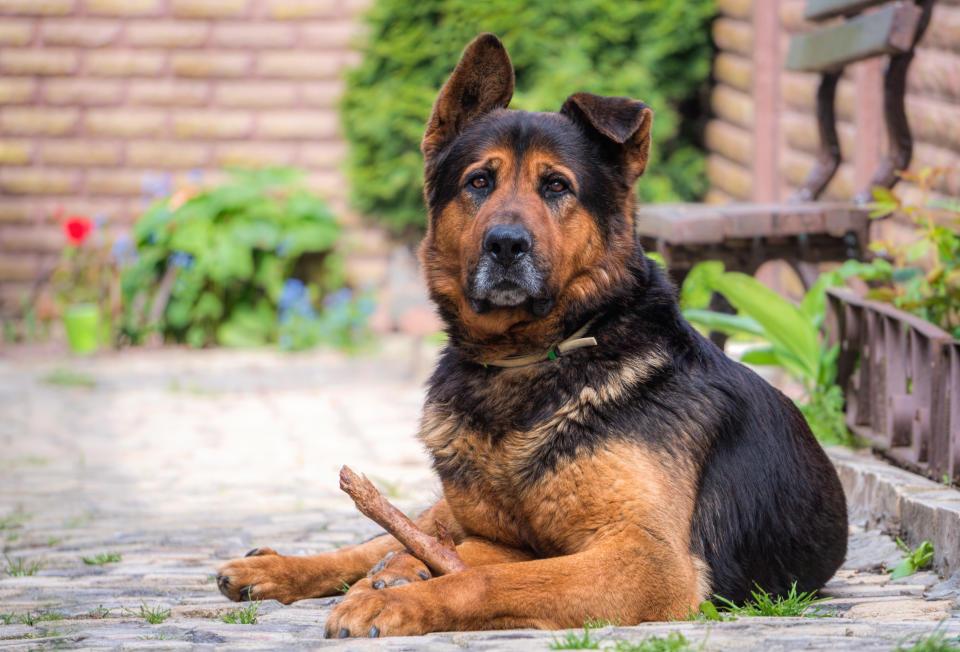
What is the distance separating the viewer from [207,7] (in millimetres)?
12664

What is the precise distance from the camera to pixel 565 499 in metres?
3.38

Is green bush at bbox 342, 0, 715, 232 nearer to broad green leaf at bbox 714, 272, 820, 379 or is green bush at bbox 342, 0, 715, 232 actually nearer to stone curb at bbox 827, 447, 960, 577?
broad green leaf at bbox 714, 272, 820, 379

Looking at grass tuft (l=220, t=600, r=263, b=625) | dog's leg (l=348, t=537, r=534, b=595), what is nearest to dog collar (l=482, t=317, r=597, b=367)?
dog's leg (l=348, t=537, r=534, b=595)

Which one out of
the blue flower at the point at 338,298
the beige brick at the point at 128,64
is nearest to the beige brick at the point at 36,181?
the beige brick at the point at 128,64

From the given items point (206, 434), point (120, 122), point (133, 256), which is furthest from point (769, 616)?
point (120, 122)

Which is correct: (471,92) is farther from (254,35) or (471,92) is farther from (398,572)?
(254,35)

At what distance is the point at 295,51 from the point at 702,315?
800cm

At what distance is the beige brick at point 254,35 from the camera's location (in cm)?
1268

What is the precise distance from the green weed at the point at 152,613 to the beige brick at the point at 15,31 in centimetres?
1036

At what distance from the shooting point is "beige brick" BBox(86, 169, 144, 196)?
41.7 ft

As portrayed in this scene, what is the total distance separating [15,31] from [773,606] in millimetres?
11429

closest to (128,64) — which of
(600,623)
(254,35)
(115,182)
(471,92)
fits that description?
(115,182)

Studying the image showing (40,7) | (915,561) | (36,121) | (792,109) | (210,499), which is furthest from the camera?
(36,121)

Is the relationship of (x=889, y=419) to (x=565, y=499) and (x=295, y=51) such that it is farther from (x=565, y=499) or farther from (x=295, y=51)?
(x=295, y=51)
